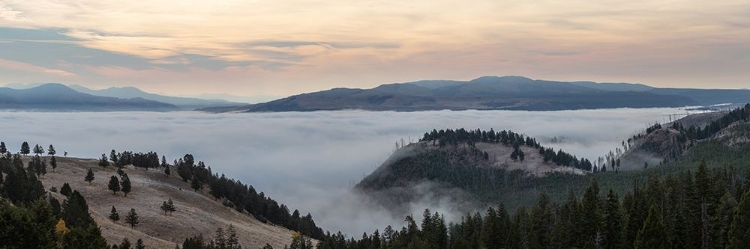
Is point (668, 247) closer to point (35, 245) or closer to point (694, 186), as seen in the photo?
point (694, 186)

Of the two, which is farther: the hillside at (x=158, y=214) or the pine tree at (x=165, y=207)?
the pine tree at (x=165, y=207)

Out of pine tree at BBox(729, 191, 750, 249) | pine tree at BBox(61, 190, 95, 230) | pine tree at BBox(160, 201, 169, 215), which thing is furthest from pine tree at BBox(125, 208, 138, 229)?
pine tree at BBox(729, 191, 750, 249)

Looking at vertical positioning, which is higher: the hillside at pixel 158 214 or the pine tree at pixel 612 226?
the pine tree at pixel 612 226

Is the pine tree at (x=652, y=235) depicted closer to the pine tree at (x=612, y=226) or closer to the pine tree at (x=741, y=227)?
the pine tree at (x=741, y=227)

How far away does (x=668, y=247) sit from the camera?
75250mm

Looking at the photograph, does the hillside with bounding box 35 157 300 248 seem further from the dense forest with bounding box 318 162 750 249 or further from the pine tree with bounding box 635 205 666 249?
the pine tree with bounding box 635 205 666 249

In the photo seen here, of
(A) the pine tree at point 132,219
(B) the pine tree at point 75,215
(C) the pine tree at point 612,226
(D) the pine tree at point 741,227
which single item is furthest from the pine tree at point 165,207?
(D) the pine tree at point 741,227

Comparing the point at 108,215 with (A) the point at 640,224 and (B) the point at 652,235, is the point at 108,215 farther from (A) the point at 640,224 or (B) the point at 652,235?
(B) the point at 652,235

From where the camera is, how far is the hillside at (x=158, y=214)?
12056 cm

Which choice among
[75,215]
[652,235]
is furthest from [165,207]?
[652,235]

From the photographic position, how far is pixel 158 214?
144 meters

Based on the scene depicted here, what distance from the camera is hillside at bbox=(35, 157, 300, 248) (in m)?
→ 121

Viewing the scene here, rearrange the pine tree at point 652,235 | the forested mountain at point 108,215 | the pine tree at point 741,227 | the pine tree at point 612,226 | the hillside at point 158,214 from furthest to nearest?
the hillside at point 158,214 → the pine tree at point 612,226 → the pine tree at point 652,235 → the pine tree at point 741,227 → the forested mountain at point 108,215

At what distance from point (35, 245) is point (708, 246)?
87.6m
